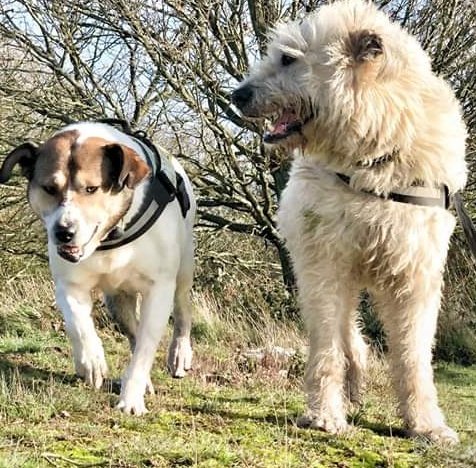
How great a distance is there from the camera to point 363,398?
5328 mm

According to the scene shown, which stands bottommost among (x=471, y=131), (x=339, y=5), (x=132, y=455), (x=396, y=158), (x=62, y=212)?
(x=132, y=455)

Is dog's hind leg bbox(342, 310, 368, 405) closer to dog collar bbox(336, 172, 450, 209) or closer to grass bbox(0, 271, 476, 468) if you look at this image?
grass bbox(0, 271, 476, 468)

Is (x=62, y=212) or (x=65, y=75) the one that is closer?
(x=62, y=212)

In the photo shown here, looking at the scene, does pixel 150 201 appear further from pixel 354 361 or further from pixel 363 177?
pixel 354 361

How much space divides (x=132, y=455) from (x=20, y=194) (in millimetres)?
7872

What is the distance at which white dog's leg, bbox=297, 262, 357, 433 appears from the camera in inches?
175

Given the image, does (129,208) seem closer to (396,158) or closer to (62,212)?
(62,212)

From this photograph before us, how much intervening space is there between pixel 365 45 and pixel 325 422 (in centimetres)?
197

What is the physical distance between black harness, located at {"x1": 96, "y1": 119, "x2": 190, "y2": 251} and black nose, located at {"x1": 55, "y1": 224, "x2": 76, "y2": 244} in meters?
0.36

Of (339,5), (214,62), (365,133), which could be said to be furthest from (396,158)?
(214,62)

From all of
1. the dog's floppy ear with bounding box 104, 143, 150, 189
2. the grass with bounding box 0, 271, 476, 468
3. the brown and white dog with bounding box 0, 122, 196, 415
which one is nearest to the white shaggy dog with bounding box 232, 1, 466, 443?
the grass with bounding box 0, 271, 476, 468

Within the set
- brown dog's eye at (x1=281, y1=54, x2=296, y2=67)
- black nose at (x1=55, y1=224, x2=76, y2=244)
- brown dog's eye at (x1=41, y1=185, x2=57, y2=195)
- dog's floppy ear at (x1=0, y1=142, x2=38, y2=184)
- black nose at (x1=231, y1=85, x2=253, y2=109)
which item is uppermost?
brown dog's eye at (x1=281, y1=54, x2=296, y2=67)

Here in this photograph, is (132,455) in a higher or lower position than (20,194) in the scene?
lower

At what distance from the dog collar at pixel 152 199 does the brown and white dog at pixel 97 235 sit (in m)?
0.03
